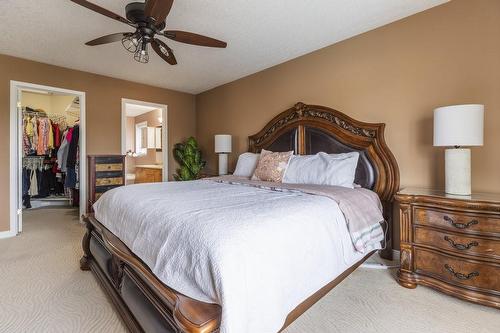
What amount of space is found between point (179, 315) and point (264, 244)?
0.45 metres

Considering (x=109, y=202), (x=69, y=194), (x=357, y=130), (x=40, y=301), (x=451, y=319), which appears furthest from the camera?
(x=69, y=194)

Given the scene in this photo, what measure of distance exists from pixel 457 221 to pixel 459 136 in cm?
64

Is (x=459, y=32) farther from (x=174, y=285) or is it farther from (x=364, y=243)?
(x=174, y=285)

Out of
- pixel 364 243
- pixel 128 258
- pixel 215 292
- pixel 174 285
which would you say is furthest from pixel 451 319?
pixel 128 258

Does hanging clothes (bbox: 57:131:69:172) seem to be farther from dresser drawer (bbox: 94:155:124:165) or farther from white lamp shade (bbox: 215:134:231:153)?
white lamp shade (bbox: 215:134:231:153)

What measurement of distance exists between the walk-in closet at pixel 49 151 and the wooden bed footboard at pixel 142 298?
3.50 metres

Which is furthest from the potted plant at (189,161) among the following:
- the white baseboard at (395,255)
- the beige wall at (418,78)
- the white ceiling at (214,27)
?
the white baseboard at (395,255)

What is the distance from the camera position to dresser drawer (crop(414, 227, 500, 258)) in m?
1.66

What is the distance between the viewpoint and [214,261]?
969mm

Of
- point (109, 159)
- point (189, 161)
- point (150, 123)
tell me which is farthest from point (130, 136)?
point (109, 159)

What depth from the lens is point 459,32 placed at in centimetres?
220

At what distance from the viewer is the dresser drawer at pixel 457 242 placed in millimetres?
1656

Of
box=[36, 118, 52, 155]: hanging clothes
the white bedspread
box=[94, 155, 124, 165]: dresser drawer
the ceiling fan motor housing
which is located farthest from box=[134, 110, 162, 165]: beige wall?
the white bedspread

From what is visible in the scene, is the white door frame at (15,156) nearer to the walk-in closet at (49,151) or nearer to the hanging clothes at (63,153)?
the walk-in closet at (49,151)
